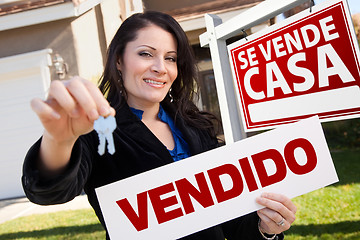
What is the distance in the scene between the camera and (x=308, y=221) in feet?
11.0

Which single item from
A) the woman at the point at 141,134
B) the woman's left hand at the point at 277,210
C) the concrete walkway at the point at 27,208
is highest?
the woman at the point at 141,134

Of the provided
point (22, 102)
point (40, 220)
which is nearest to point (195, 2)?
point (22, 102)

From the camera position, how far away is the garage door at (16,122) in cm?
626

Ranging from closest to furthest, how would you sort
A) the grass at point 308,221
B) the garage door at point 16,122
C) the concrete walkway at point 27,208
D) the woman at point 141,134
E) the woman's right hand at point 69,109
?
the woman's right hand at point 69,109, the woman at point 141,134, the grass at point 308,221, the concrete walkway at point 27,208, the garage door at point 16,122

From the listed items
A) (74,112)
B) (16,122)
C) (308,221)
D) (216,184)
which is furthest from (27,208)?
(74,112)

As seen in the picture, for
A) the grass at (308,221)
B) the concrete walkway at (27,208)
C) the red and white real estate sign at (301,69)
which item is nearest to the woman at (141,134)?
the red and white real estate sign at (301,69)

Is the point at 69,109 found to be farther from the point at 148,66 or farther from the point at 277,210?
the point at 277,210

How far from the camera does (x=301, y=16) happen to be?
1156 mm

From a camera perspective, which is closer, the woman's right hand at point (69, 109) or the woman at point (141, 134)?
the woman's right hand at point (69, 109)

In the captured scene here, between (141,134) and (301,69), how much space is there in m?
0.59

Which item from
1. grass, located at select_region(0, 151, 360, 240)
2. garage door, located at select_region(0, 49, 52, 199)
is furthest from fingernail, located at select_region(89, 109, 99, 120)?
garage door, located at select_region(0, 49, 52, 199)

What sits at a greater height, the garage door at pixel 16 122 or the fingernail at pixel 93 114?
the garage door at pixel 16 122

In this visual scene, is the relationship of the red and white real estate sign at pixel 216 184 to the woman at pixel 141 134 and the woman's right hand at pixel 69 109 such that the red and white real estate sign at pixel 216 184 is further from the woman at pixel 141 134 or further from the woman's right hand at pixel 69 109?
the woman's right hand at pixel 69 109

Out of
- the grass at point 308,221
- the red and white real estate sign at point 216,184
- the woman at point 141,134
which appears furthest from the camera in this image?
the grass at point 308,221
